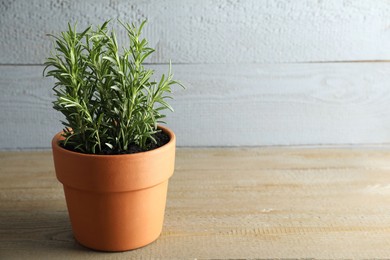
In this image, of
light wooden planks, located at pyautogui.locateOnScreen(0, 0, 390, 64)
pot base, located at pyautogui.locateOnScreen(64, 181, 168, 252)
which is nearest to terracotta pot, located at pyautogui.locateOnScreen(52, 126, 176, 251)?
pot base, located at pyautogui.locateOnScreen(64, 181, 168, 252)

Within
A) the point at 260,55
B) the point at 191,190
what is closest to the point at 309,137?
the point at 260,55

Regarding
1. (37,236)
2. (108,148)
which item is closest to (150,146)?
(108,148)

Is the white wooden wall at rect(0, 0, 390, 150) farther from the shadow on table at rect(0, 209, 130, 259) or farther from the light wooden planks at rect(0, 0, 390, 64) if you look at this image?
the shadow on table at rect(0, 209, 130, 259)

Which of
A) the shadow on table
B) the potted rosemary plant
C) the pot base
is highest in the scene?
the potted rosemary plant

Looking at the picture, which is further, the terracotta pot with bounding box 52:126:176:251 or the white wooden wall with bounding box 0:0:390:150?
the white wooden wall with bounding box 0:0:390:150

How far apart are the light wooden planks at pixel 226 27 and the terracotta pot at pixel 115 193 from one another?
0.46 meters

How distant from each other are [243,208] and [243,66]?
1.33 feet

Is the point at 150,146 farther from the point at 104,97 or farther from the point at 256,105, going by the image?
the point at 256,105

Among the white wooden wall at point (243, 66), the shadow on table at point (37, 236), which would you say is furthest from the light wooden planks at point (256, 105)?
the shadow on table at point (37, 236)

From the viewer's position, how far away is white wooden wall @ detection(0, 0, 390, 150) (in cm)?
116

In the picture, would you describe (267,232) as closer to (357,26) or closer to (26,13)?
(357,26)

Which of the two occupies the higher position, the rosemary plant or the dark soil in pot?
the rosemary plant

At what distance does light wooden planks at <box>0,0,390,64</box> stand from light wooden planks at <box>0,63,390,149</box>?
0.03 metres

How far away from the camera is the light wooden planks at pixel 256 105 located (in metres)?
1.21
